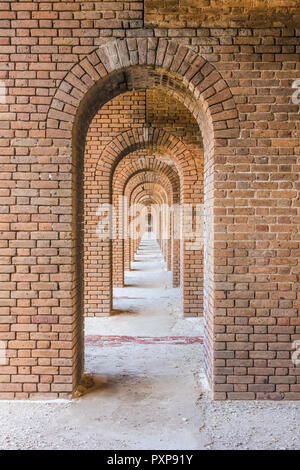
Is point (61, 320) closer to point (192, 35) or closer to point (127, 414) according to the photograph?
point (127, 414)

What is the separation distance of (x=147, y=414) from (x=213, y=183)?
2.33m

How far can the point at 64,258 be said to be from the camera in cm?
402

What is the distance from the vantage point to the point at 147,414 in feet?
12.2

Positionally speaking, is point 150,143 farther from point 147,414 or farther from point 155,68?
point 147,414

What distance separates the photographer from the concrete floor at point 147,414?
3230 millimetres

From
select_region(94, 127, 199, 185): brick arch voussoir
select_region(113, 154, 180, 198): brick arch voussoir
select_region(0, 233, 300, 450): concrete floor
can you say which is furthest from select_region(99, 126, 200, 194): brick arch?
select_region(0, 233, 300, 450): concrete floor

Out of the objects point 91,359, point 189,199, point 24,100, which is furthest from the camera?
point 189,199

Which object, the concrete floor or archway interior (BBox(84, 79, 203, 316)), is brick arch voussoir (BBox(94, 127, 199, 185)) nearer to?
archway interior (BBox(84, 79, 203, 316))

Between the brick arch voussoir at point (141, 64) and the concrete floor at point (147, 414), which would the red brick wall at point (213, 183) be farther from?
the concrete floor at point (147, 414)

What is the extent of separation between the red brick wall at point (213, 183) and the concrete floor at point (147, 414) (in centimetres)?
26

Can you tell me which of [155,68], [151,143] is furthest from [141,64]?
[151,143]

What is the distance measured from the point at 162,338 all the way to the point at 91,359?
138 centimetres

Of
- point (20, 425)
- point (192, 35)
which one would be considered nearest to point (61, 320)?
point (20, 425)

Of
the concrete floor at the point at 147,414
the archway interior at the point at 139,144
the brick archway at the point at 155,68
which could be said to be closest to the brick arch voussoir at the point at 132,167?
the archway interior at the point at 139,144
